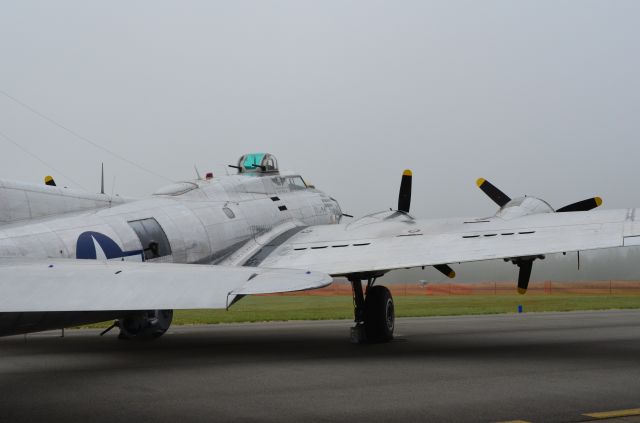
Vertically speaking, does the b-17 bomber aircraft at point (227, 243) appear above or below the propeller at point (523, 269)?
above

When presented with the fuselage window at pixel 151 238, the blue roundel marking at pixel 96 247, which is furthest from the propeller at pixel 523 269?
the blue roundel marking at pixel 96 247

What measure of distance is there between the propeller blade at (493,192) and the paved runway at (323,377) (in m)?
3.88

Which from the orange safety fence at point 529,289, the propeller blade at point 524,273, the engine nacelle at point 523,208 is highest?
the engine nacelle at point 523,208

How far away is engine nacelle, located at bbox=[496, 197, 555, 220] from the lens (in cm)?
2065

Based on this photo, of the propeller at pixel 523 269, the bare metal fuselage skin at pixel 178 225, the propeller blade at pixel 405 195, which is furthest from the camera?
the propeller blade at pixel 405 195

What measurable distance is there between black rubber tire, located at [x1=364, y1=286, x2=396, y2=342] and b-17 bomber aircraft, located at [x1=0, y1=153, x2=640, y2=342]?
0.08ft

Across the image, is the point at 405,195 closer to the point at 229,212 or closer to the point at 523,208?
the point at 523,208

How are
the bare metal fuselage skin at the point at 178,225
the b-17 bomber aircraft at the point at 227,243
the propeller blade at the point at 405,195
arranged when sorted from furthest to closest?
1. the propeller blade at the point at 405,195
2. the bare metal fuselage skin at the point at 178,225
3. the b-17 bomber aircraft at the point at 227,243

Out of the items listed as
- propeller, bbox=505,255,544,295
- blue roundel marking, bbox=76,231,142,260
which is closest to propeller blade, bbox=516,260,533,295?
propeller, bbox=505,255,544,295

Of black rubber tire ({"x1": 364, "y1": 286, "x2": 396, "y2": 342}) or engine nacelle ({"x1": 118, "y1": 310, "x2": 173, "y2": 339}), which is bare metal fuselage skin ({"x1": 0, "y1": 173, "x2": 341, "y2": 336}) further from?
black rubber tire ({"x1": 364, "y1": 286, "x2": 396, "y2": 342})

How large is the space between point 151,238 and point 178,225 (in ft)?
4.51

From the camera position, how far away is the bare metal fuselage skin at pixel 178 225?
14156 millimetres

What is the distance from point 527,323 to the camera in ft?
91.8

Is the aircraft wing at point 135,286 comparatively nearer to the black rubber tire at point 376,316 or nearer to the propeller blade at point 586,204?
the black rubber tire at point 376,316
